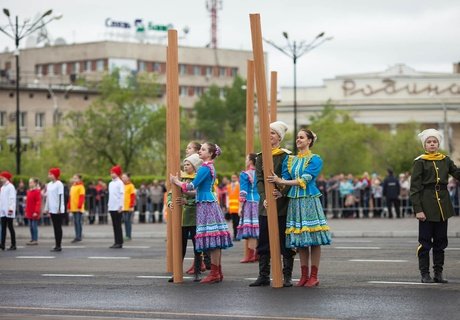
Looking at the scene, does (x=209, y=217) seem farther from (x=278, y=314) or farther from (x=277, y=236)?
(x=278, y=314)

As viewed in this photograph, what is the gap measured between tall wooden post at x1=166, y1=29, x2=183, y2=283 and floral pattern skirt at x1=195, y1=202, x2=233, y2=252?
35 cm

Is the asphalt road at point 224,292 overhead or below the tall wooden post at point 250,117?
below

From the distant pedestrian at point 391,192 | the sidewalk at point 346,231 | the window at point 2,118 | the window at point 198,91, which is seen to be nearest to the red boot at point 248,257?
the sidewalk at point 346,231

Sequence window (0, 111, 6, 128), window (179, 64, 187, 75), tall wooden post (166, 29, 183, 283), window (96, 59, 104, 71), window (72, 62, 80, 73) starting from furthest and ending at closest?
window (179, 64, 187, 75)
window (96, 59, 104, 71)
window (72, 62, 80, 73)
window (0, 111, 6, 128)
tall wooden post (166, 29, 183, 283)

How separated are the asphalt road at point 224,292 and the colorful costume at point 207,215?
0.59 meters

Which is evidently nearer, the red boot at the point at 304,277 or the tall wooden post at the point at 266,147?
the tall wooden post at the point at 266,147

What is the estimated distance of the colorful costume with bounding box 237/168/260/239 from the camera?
74.1ft

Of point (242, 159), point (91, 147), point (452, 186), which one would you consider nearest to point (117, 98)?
point (91, 147)

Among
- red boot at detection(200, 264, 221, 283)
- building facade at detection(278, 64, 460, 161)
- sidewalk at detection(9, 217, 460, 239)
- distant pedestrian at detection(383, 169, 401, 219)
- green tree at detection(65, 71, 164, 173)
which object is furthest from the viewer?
building facade at detection(278, 64, 460, 161)

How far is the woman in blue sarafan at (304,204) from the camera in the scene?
1644 centimetres

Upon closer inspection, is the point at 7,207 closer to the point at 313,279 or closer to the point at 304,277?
the point at 304,277

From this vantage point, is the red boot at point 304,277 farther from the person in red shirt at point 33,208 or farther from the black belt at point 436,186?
the person in red shirt at point 33,208

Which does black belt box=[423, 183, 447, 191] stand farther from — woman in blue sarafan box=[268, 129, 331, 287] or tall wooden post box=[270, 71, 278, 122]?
tall wooden post box=[270, 71, 278, 122]

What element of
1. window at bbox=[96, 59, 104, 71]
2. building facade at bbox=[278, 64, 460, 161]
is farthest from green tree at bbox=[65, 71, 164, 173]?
window at bbox=[96, 59, 104, 71]
